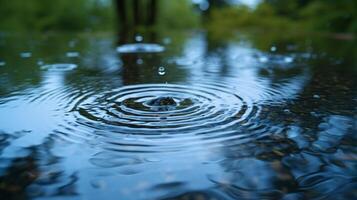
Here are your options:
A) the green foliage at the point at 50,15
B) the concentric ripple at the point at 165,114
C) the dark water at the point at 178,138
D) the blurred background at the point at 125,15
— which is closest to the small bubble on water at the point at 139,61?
the dark water at the point at 178,138

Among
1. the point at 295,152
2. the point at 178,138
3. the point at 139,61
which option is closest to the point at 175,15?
the point at 139,61

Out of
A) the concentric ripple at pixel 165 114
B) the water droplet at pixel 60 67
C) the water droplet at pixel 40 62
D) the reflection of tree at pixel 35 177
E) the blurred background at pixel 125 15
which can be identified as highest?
the blurred background at pixel 125 15

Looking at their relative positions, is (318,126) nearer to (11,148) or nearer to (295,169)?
(295,169)

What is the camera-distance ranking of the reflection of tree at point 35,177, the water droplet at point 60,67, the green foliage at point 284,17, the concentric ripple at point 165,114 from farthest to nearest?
the green foliage at point 284,17 → the water droplet at point 60,67 → the concentric ripple at point 165,114 → the reflection of tree at point 35,177

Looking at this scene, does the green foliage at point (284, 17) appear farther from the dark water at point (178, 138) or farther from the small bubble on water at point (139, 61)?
the dark water at point (178, 138)

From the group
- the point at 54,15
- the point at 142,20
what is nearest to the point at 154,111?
the point at 142,20

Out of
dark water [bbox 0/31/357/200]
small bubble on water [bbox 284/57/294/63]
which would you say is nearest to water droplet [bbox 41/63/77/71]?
dark water [bbox 0/31/357/200]
